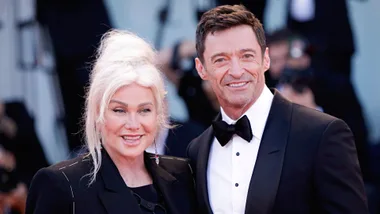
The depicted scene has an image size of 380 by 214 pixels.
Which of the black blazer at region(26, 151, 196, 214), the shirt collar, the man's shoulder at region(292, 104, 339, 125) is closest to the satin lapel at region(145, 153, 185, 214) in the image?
the black blazer at region(26, 151, 196, 214)

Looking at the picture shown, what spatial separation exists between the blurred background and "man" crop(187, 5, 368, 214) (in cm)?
132

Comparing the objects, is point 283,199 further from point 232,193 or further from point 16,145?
point 16,145

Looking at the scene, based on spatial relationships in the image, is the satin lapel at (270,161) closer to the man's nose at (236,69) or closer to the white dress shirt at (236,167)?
the white dress shirt at (236,167)

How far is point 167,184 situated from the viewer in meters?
2.49

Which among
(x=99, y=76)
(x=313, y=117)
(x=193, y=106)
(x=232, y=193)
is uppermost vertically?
(x=99, y=76)

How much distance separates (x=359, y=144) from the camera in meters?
4.52

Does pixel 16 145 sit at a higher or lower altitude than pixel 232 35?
lower

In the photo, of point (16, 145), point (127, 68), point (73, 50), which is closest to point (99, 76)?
point (127, 68)

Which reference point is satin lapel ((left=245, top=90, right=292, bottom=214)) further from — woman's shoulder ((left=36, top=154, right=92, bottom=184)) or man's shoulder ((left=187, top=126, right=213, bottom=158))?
woman's shoulder ((left=36, top=154, right=92, bottom=184))

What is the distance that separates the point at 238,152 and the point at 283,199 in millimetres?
285

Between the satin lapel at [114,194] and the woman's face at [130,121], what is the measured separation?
81mm

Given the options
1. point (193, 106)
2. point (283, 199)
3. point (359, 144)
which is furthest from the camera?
point (193, 106)

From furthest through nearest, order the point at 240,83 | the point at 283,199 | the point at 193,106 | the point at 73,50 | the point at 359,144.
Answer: the point at 73,50
the point at 193,106
the point at 359,144
the point at 240,83
the point at 283,199

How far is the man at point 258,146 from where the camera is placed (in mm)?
2283
